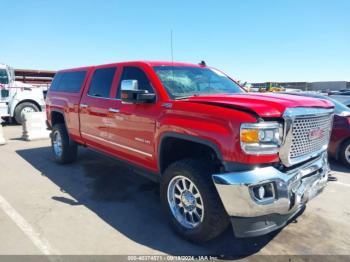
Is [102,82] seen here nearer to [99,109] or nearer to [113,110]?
[99,109]

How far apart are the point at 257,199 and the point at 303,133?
0.90 metres

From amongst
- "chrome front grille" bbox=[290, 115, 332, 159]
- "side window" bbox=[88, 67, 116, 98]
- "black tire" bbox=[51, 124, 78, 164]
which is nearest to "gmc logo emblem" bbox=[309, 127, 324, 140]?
"chrome front grille" bbox=[290, 115, 332, 159]

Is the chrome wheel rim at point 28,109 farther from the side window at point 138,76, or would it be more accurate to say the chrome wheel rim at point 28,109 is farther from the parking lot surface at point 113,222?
the side window at point 138,76

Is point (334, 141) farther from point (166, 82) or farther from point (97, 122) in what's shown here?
point (97, 122)

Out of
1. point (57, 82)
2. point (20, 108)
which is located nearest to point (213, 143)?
point (57, 82)

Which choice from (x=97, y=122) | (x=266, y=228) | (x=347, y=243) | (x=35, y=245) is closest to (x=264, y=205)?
(x=266, y=228)

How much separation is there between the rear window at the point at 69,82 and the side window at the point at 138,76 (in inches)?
63.2

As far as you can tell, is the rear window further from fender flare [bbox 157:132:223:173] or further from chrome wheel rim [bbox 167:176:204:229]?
chrome wheel rim [bbox 167:176:204:229]

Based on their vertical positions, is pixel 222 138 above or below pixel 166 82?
below

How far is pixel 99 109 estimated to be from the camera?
192 inches

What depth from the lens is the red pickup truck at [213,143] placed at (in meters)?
2.78

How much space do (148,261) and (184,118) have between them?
4.86ft

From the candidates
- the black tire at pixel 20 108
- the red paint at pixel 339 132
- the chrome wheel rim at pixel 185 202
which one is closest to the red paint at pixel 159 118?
the chrome wheel rim at pixel 185 202

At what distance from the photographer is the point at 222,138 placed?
2887 millimetres
